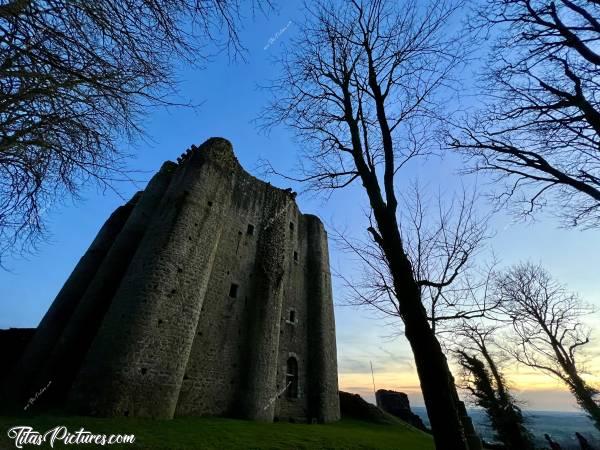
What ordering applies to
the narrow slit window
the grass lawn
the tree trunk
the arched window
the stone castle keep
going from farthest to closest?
the arched window, the narrow slit window, the stone castle keep, the grass lawn, the tree trunk

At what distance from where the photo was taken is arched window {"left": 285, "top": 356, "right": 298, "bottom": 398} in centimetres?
1741

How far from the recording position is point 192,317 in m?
12.2

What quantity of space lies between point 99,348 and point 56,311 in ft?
15.7

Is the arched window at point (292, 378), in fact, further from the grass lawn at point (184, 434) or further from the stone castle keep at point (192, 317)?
the grass lawn at point (184, 434)

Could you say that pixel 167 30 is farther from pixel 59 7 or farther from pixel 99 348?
pixel 99 348

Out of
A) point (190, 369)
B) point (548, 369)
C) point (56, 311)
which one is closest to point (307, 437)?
point (190, 369)

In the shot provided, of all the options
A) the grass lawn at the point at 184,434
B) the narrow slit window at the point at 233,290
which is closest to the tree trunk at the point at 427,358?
the grass lawn at the point at 184,434

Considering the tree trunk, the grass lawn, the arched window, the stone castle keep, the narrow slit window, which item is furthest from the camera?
the arched window

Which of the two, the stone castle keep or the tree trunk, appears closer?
the tree trunk

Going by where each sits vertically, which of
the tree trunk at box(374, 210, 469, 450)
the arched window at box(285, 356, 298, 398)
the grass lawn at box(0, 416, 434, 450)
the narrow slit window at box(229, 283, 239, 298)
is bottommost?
the grass lawn at box(0, 416, 434, 450)

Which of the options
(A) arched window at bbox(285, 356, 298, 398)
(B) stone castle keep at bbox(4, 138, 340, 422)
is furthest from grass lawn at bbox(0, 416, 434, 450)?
(A) arched window at bbox(285, 356, 298, 398)

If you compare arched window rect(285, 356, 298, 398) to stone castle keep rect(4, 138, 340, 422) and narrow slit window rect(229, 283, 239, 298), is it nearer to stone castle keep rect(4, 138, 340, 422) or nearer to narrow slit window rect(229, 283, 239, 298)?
stone castle keep rect(4, 138, 340, 422)

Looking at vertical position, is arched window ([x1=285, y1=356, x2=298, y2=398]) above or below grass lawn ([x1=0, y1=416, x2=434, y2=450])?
above

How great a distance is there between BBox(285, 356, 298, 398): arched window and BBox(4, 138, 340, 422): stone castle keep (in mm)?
85
